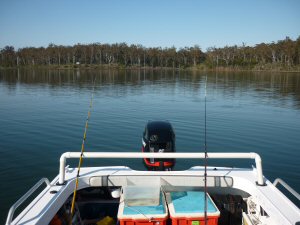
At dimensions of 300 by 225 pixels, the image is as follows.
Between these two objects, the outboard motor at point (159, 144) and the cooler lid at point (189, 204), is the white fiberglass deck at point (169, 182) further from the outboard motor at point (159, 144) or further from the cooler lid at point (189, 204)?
the outboard motor at point (159, 144)

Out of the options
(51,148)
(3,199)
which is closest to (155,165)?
(3,199)

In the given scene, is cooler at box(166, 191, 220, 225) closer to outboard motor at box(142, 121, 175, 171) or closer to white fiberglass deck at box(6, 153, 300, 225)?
white fiberglass deck at box(6, 153, 300, 225)

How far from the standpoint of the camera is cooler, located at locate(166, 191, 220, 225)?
3952 mm

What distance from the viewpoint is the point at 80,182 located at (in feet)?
15.6

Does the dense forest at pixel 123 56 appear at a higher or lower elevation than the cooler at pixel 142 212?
higher

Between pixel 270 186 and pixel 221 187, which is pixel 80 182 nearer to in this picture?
pixel 221 187

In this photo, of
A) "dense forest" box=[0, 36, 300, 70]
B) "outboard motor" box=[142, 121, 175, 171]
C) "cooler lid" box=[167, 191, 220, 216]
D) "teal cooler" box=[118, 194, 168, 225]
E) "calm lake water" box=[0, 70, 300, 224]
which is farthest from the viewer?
"dense forest" box=[0, 36, 300, 70]

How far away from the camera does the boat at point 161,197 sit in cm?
388

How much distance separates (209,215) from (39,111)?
20.4m

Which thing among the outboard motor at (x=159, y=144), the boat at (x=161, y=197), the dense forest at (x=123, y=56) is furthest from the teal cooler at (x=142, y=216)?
the dense forest at (x=123, y=56)

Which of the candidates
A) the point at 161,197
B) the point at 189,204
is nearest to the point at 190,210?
the point at 189,204

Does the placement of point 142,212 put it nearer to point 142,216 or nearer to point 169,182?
point 142,216

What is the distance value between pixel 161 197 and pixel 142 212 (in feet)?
1.70

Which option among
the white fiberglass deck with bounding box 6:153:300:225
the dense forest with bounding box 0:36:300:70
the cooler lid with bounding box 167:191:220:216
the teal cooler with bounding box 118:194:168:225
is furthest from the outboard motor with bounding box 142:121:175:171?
the dense forest with bounding box 0:36:300:70
